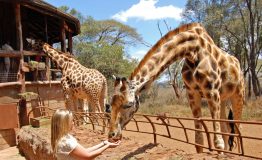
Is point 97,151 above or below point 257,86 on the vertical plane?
below

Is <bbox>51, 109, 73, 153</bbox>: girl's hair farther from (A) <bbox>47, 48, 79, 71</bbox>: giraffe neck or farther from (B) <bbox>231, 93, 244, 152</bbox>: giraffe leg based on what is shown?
(A) <bbox>47, 48, 79, 71</bbox>: giraffe neck

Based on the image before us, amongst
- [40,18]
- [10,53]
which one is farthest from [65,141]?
[40,18]

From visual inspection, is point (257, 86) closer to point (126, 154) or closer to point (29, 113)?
point (29, 113)

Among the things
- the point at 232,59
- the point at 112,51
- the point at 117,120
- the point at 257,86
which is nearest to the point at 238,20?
the point at 257,86

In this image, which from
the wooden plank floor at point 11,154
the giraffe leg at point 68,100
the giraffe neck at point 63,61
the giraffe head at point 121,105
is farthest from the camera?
the giraffe neck at point 63,61

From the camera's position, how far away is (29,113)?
443 inches

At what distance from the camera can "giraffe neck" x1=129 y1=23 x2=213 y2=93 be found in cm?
399

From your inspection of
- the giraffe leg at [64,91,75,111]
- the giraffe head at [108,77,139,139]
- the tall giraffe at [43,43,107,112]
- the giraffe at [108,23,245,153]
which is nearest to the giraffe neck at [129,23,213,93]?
the giraffe at [108,23,245,153]

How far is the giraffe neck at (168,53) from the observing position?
399cm

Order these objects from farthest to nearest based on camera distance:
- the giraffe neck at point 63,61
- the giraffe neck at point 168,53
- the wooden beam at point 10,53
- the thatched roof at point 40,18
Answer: the thatched roof at point 40,18 < the wooden beam at point 10,53 < the giraffe neck at point 63,61 < the giraffe neck at point 168,53

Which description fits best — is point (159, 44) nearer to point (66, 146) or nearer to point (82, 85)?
point (66, 146)

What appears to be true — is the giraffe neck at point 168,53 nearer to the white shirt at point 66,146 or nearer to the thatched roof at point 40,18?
the white shirt at point 66,146

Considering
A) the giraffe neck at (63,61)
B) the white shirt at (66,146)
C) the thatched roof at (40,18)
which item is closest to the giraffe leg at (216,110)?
the white shirt at (66,146)

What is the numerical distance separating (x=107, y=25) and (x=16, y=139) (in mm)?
22024
